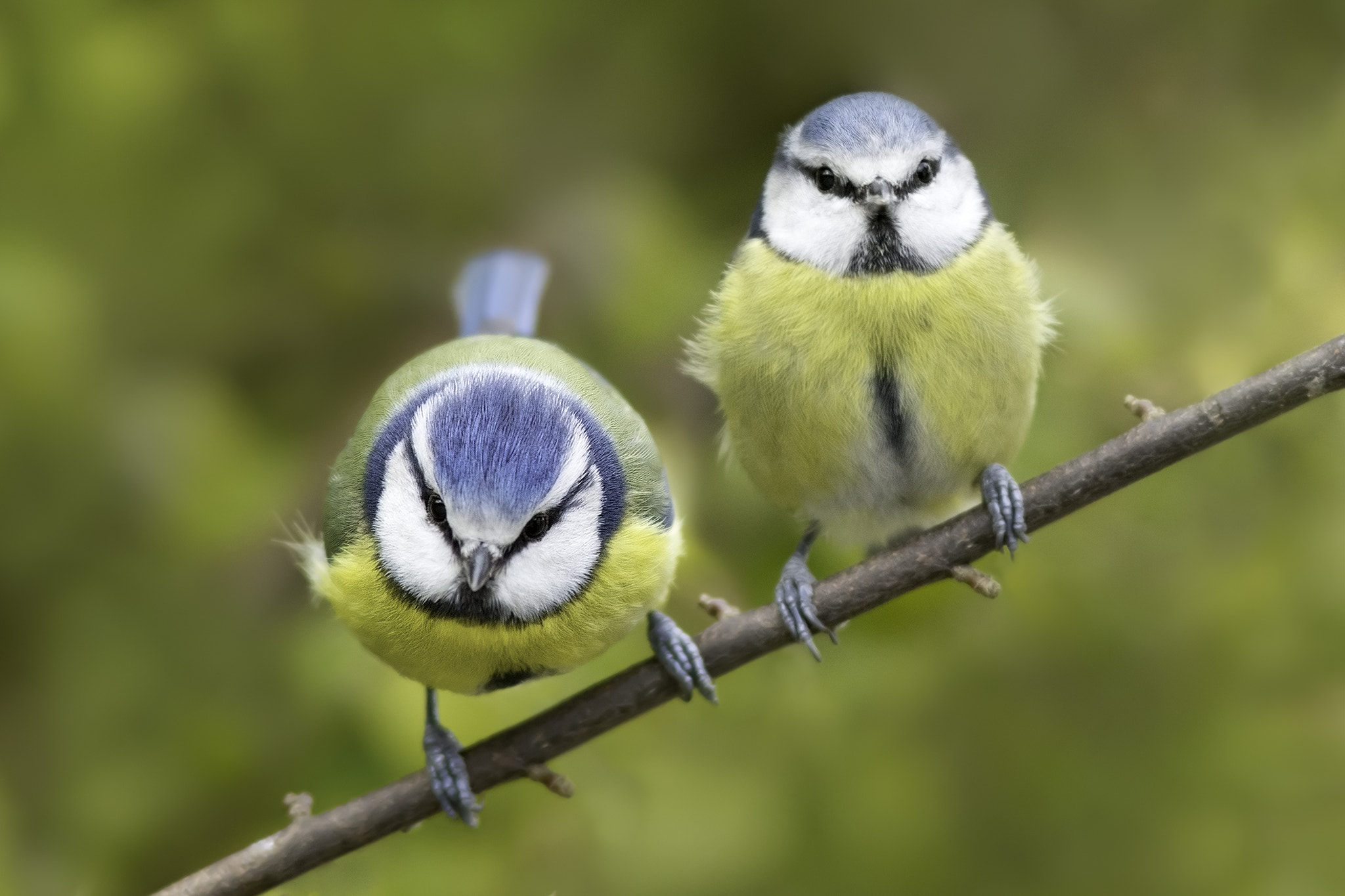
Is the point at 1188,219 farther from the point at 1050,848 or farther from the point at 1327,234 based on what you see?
the point at 1050,848

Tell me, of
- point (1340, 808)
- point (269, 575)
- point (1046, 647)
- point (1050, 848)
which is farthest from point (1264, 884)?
point (269, 575)

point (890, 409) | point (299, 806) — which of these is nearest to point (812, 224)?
point (890, 409)

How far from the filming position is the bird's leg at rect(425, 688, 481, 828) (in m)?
1.54

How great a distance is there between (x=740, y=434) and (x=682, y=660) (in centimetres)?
32

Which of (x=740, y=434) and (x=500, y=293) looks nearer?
(x=740, y=434)

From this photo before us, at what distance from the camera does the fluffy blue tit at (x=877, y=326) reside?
1571 mm

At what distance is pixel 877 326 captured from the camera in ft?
5.25

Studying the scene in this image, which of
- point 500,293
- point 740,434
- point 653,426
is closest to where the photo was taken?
point 740,434

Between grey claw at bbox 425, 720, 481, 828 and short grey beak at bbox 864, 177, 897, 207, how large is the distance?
781 millimetres

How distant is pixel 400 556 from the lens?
151 cm

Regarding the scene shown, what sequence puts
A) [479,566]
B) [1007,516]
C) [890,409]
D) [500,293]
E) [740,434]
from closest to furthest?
1. [479,566]
2. [1007,516]
3. [890,409]
4. [740,434]
5. [500,293]

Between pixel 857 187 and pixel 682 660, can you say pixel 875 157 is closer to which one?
pixel 857 187

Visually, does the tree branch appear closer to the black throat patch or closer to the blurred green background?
the blurred green background

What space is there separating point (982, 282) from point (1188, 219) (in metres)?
0.43
